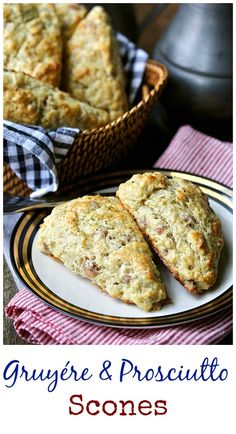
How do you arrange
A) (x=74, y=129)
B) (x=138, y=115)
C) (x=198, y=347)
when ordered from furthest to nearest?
(x=138, y=115) < (x=74, y=129) < (x=198, y=347)

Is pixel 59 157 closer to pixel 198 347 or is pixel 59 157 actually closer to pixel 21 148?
pixel 21 148

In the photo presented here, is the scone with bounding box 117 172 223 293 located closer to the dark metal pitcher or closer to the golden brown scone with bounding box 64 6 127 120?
the golden brown scone with bounding box 64 6 127 120

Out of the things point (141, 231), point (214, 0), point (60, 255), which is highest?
point (214, 0)

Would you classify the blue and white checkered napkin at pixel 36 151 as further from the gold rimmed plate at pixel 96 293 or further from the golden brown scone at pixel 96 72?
the golden brown scone at pixel 96 72

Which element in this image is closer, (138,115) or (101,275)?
(101,275)

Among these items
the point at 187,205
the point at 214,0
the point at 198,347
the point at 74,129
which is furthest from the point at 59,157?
the point at 214,0
